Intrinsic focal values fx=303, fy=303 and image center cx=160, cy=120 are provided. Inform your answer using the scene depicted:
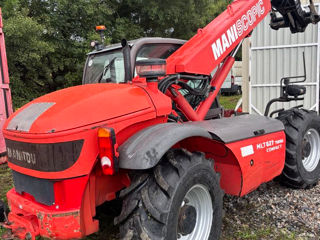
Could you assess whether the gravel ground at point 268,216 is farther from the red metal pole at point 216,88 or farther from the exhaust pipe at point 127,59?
the exhaust pipe at point 127,59

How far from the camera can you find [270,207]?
358 centimetres

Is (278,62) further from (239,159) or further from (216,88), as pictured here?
(239,159)

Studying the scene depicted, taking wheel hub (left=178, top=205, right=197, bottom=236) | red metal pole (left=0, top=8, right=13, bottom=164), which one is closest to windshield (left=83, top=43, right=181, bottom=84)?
wheel hub (left=178, top=205, right=197, bottom=236)

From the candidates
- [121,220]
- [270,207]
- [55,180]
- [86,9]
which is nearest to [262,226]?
[270,207]

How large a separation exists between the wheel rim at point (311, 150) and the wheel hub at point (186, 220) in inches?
95.3

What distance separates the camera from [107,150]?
81.4 inches

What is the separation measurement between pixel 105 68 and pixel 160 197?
1.93 meters

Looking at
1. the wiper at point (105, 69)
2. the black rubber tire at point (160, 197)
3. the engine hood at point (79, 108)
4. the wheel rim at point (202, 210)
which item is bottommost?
the wheel rim at point (202, 210)

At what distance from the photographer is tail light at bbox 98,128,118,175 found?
6.68 feet

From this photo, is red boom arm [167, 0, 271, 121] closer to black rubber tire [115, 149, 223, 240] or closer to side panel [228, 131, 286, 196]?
side panel [228, 131, 286, 196]

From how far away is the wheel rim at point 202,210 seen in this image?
2.55 meters

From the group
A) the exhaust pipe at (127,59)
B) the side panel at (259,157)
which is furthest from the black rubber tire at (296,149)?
the exhaust pipe at (127,59)

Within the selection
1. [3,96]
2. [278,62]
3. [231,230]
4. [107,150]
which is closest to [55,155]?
[107,150]

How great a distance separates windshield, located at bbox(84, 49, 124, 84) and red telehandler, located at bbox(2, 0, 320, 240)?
0.09 feet
